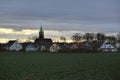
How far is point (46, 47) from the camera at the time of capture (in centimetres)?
15762

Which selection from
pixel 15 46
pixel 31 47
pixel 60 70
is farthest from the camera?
pixel 31 47

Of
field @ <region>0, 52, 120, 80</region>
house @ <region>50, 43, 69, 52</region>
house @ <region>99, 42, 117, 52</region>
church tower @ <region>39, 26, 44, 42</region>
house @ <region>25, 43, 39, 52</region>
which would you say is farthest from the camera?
church tower @ <region>39, 26, 44, 42</region>

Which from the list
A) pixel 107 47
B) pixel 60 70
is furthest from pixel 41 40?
pixel 60 70

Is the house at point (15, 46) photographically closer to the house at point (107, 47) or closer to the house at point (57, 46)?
the house at point (57, 46)

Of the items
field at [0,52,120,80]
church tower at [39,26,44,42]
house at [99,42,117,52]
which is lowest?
house at [99,42,117,52]

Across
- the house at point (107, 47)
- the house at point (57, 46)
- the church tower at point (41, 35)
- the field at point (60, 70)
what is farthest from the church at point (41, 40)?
the field at point (60, 70)

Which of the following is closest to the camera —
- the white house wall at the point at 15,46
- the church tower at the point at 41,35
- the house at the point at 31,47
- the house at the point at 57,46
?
the house at the point at 57,46

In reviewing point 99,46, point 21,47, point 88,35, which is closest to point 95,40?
point 88,35

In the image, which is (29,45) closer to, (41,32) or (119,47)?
(41,32)

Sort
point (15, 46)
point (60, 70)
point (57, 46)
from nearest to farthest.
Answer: point (60, 70)
point (57, 46)
point (15, 46)

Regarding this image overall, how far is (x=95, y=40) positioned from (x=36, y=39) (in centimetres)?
2968

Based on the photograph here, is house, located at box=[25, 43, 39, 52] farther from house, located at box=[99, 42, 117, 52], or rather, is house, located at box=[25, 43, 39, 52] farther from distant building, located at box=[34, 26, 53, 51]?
house, located at box=[99, 42, 117, 52]

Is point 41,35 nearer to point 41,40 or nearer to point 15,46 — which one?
point 41,40

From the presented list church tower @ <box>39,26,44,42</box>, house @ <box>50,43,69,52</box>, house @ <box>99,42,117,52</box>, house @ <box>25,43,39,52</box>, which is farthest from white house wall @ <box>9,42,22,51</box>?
house @ <box>99,42,117,52</box>
